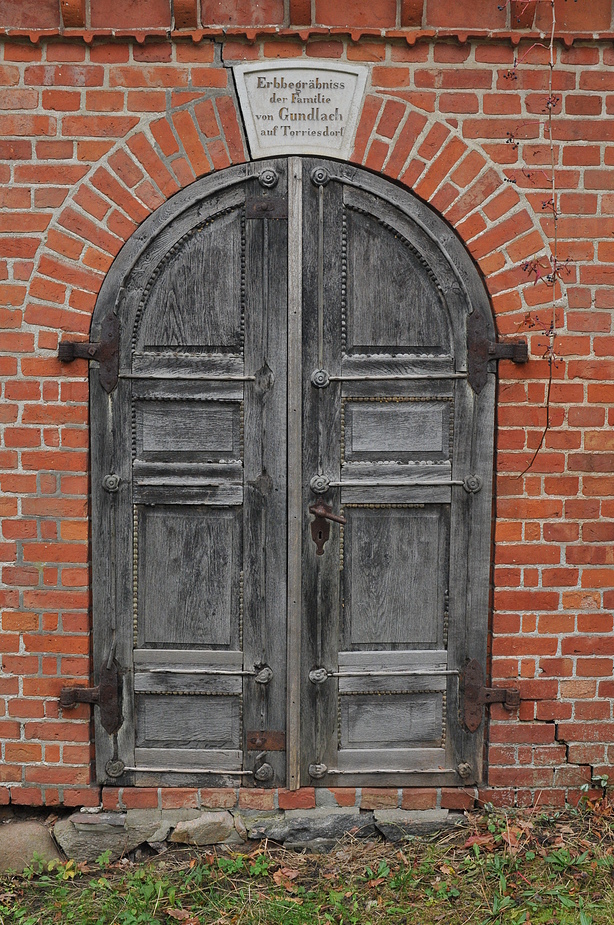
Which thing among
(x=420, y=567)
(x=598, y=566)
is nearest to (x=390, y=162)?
(x=420, y=567)

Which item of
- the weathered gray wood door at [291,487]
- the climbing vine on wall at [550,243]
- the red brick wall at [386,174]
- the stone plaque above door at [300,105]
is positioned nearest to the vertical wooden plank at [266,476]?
the weathered gray wood door at [291,487]

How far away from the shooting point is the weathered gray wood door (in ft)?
10.3

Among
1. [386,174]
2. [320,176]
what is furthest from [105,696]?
[386,174]

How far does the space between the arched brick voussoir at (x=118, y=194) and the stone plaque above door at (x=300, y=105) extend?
0.09m

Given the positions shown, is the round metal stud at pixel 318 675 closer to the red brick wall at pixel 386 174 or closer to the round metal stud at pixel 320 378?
the red brick wall at pixel 386 174

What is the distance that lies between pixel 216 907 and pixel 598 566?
204 centimetres

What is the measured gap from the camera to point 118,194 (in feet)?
10.00

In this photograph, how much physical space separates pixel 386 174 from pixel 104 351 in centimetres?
134

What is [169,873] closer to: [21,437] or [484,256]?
[21,437]

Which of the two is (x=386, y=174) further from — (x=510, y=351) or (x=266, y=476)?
(x=266, y=476)

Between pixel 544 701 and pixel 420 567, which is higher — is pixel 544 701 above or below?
below

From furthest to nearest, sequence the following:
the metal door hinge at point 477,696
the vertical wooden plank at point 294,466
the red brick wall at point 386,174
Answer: the metal door hinge at point 477,696 < the vertical wooden plank at point 294,466 < the red brick wall at point 386,174

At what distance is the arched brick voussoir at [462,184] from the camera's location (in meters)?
3.04

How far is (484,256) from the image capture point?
10.1 ft
